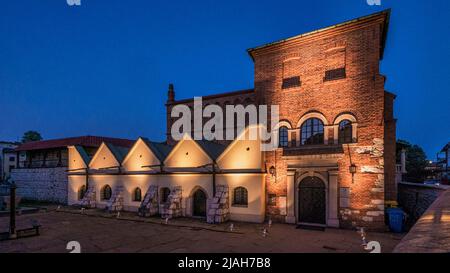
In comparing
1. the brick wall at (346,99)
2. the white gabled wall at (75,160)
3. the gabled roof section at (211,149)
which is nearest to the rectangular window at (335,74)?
the brick wall at (346,99)

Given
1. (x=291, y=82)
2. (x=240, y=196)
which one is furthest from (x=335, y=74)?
(x=240, y=196)

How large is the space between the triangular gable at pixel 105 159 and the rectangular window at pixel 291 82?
55.2 feet

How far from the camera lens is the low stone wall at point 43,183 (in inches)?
1117

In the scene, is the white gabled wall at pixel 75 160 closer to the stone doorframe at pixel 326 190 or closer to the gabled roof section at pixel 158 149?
the gabled roof section at pixel 158 149

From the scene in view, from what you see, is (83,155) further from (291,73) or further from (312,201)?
(312,201)

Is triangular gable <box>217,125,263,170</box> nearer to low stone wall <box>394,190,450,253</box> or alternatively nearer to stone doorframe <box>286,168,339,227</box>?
stone doorframe <box>286,168,339,227</box>

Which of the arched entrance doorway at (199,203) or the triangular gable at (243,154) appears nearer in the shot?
the triangular gable at (243,154)

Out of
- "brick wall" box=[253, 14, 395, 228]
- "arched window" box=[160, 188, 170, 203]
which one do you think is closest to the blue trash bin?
"brick wall" box=[253, 14, 395, 228]

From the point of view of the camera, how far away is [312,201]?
49.7ft

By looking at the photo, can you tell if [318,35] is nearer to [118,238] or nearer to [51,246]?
[118,238]

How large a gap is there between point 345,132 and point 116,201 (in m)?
19.2

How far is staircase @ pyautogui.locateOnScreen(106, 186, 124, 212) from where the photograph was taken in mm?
21000
